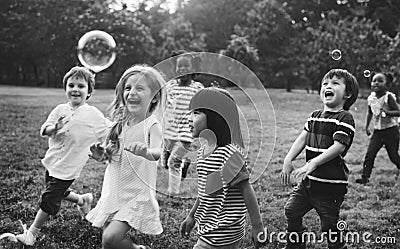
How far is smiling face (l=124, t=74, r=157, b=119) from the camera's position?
10.9 feet

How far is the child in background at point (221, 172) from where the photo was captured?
2.78m

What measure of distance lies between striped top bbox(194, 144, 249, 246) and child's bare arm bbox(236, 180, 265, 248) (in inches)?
2.1

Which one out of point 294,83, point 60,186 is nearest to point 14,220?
point 60,186

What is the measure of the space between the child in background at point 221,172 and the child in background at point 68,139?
1662mm

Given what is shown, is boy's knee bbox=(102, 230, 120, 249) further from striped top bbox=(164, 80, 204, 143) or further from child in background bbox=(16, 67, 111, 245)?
child in background bbox=(16, 67, 111, 245)

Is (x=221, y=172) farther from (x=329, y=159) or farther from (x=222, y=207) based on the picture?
(x=329, y=159)

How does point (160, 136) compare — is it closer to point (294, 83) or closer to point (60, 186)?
point (60, 186)

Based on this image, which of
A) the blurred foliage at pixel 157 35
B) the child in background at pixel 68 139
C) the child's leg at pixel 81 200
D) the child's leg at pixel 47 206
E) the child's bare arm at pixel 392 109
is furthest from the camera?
the blurred foliage at pixel 157 35

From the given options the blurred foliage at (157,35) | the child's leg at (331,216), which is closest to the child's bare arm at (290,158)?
the child's leg at (331,216)

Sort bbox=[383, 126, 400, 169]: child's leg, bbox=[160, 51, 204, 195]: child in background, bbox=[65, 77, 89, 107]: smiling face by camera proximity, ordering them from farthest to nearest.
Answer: bbox=[383, 126, 400, 169]: child's leg, bbox=[65, 77, 89, 107]: smiling face, bbox=[160, 51, 204, 195]: child in background

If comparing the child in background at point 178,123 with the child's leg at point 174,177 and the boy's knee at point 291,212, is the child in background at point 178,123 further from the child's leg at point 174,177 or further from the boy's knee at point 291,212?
the boy's knee at point 291,212

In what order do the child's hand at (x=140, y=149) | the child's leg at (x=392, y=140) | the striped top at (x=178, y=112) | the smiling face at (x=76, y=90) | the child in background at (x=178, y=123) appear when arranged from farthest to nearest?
1. the child's leg at (x=392, y=140)
2. the smiling face at (x=76, y=90)
3. the striped top at (x=178, y=112)
4. the child in background at (x=178, y=123)
5. the child's hand at (x=140, y=149)

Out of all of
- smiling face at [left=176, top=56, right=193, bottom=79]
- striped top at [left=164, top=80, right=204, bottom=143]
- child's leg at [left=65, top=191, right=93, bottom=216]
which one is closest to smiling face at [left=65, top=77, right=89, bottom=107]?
striped top at [left=164, top=80, right=204, bottom=143]

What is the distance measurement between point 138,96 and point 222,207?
3.28 ft
